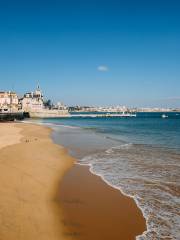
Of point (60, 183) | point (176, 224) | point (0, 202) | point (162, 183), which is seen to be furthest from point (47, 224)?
point (162, 183)

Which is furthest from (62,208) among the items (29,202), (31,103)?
(31,103)

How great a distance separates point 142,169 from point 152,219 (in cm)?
676

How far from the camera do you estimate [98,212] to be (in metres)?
7.56

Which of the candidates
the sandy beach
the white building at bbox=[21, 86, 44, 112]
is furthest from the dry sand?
the white building at bbox=[21, 86, 44, 112]

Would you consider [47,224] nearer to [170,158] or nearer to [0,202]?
[0,202]

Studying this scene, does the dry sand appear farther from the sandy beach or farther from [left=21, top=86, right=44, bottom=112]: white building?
[left=21, top=86, right=44, bottom=112]: white building

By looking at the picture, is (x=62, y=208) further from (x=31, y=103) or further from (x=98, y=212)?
(x=31, y=103)

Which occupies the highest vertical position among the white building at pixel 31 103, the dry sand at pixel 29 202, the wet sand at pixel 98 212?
the white building at pixel 31 103

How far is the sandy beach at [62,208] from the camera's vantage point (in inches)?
239

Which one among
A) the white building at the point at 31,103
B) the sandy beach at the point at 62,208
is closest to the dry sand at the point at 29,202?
the sandy beach at the point at 62,208

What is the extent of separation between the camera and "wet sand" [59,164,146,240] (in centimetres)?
623

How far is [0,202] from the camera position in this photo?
7340mm

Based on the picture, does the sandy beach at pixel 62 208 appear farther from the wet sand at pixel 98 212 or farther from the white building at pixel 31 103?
the white building at pixel 31 103

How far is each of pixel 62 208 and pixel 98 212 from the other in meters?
1.07
